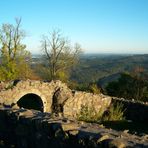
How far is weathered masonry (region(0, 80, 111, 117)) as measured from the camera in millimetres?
20656

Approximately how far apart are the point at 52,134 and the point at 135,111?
49.4 ft

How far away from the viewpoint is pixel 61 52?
4594 centimetres

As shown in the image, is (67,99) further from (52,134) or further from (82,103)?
(52,134)

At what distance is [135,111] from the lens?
72.6 ft

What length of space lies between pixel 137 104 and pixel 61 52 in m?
24.9

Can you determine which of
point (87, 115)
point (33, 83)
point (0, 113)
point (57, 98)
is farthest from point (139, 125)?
point (0, 113)

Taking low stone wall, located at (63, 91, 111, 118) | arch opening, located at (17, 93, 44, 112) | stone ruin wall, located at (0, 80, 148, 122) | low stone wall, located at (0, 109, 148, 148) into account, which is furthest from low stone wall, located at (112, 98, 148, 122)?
low stone wall, located at (0, 109, 148, 148)

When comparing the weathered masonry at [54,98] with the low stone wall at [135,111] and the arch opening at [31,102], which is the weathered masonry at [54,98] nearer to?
the arch opening at [31,102]

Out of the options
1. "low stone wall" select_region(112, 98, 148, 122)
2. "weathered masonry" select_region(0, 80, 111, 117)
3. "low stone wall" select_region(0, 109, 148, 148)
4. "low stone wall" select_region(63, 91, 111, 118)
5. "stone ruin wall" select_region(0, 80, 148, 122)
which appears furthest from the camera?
"low stone wall" select_region(112, 98, 148, 122)

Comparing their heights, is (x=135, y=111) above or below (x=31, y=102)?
below

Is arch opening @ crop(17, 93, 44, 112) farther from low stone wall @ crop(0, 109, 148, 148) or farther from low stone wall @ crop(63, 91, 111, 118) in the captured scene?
low stone wall @ crop(0, 109, 148, 148)

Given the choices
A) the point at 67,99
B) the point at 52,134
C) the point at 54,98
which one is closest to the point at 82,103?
the point at 67,99

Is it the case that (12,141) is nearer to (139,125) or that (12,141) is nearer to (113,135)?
(113,135)

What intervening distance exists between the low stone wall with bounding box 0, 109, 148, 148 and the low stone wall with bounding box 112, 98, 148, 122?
44.3ft
